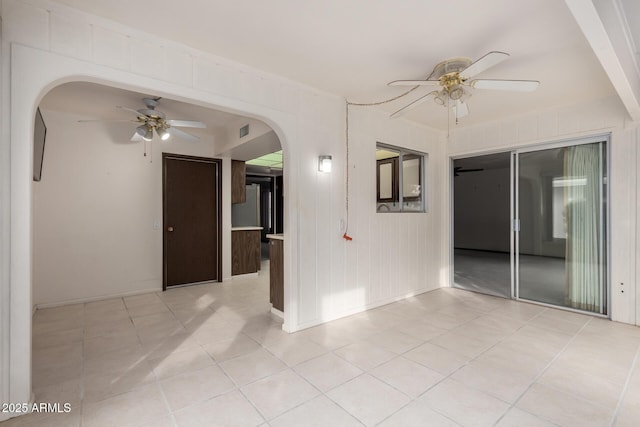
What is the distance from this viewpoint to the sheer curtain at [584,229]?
3.77 meters

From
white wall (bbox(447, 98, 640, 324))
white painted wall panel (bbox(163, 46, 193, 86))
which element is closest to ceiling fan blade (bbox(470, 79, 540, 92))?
white wall (bbox(447, 98, 640, 324))

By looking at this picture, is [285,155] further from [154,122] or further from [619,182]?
[619,182]

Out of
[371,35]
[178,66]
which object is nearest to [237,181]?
[178,66]

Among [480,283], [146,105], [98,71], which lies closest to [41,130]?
[146,105]

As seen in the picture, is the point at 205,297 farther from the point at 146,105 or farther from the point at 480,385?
the point at 480,385

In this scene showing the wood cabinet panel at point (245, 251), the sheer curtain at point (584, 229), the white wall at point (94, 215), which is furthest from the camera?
the wood cabinet panel at point (245, 251)

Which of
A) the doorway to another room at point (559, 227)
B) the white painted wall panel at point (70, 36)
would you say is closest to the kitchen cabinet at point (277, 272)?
the white painted wall panel at point (70, 36)

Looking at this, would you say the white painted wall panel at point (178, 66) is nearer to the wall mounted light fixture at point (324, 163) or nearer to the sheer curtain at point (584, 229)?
the wall mounted light fixture at point (324, 163)

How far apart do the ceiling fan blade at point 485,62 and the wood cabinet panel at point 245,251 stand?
4.85 metres

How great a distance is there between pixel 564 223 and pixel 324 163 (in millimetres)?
3408

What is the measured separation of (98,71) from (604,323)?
18.7 ft

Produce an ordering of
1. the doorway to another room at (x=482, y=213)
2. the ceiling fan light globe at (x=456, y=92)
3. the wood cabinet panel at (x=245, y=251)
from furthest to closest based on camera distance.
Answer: the doorway to another room at (x=482, y=213)
the wood cabinet panel at (x=245, y=251)
the ceiling fan light globe at (x=456, y=92)

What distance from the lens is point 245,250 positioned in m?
6.13

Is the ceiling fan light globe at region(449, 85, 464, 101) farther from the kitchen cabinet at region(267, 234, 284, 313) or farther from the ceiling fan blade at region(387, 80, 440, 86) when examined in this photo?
the kitchen cabinet at region(267, 234, 284, 313)
